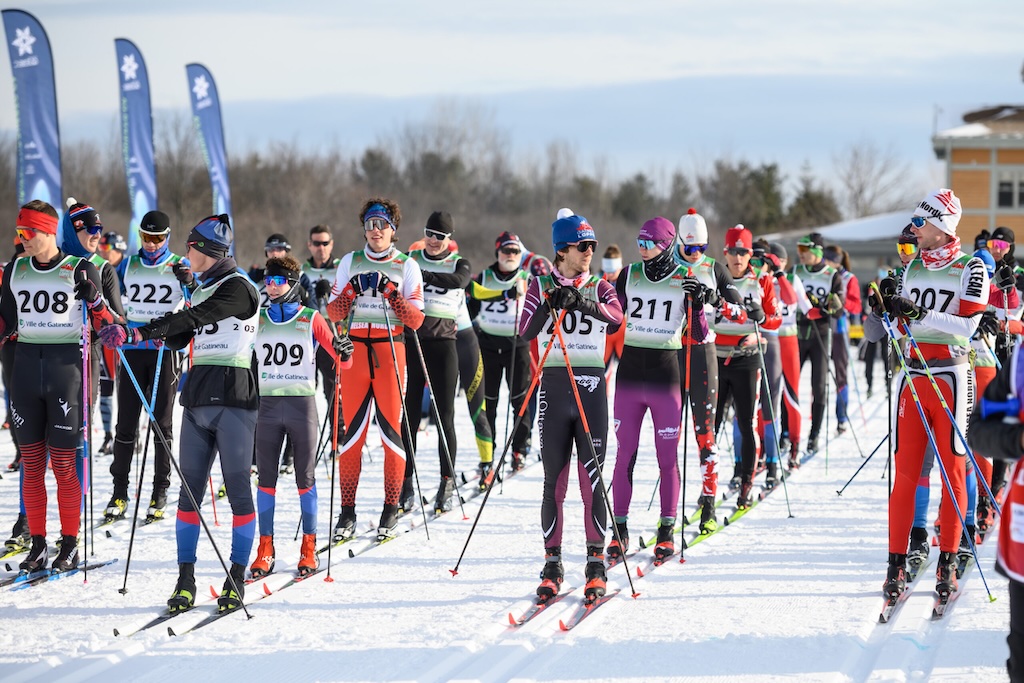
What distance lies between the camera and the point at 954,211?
218 inches

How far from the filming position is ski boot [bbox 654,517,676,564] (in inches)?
252

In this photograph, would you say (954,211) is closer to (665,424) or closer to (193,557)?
(665,424)

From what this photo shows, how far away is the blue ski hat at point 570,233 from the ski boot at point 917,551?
8.30ft

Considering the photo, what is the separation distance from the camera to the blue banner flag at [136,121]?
1766 centimetres

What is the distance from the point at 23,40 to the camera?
14.2 meters

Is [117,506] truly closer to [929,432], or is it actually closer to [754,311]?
[754,311]

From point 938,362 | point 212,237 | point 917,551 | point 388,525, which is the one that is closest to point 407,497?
point 388,525

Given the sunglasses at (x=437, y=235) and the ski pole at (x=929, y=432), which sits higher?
the sunglasses at (x=437, y=235)

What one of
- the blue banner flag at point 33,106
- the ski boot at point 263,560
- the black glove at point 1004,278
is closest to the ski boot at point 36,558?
the ski boot at point 263,560

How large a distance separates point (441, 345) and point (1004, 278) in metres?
3.89

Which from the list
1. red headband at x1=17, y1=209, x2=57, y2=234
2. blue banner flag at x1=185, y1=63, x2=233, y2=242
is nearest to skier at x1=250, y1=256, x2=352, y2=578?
red headband at x1=17, y1=209, x2=57, y2=234

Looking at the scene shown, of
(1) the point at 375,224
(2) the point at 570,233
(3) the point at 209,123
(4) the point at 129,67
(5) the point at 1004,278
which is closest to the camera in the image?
(2) the point at 570,233

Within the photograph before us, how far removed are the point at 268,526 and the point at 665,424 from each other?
2292 mm

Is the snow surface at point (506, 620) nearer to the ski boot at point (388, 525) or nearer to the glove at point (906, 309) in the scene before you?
the ski boot at point (388, 525)
